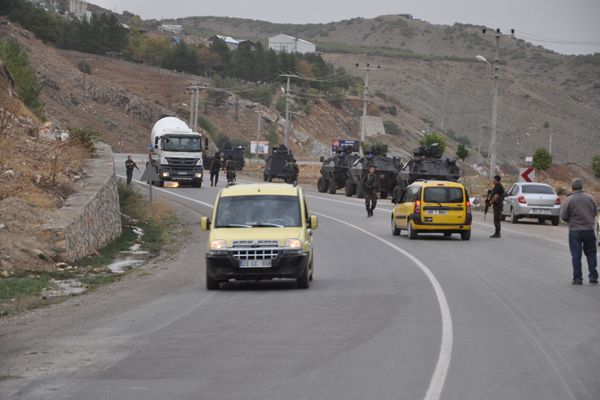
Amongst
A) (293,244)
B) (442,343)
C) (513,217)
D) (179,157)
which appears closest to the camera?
(442,343)

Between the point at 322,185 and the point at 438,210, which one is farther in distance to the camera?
the point at 322,185

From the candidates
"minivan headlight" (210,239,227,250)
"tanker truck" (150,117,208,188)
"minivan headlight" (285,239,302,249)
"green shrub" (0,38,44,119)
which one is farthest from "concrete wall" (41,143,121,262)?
"green shrub" (0,38,44,119)

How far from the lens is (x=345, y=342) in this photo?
12.6 meters

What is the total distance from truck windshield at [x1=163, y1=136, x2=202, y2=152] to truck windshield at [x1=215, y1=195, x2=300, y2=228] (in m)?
41.0

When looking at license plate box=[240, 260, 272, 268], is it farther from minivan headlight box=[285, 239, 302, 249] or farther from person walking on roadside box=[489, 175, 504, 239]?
person walking on roadside box=[489, 175, 504, 239]

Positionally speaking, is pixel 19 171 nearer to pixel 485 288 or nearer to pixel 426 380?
pixel 485 288

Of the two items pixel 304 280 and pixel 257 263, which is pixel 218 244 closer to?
pixel 257 263

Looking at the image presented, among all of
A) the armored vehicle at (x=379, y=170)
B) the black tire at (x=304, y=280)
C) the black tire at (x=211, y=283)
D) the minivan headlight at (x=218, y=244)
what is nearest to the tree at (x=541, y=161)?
the armored vehicle at (x=379, y=170)

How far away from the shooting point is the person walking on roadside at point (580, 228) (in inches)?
781

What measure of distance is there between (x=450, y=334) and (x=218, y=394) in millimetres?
4409

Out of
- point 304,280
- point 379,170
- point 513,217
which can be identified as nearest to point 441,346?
point 304,280

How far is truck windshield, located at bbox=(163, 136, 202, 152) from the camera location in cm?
6019

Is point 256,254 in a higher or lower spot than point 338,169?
lower

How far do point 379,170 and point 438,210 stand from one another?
24669mm
